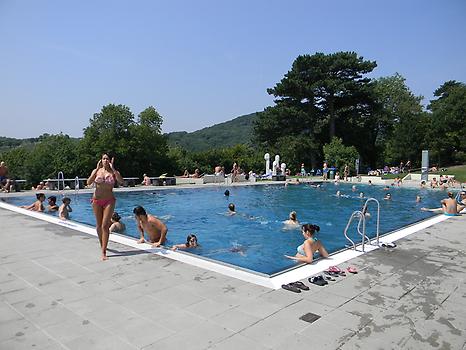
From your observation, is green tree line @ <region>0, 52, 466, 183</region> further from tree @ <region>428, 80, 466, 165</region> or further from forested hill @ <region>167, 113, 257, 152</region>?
forested hill @ <region>167, 113, 257, 152</region>

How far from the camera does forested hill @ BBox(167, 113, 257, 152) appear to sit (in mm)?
87625

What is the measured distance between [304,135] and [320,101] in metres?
4.70

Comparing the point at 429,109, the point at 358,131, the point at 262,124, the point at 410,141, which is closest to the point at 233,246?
the point at 262,124

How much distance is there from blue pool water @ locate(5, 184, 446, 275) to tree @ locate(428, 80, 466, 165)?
862 inches

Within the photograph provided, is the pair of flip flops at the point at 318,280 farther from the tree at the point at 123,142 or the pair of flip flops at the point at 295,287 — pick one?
the tree at the point at 123,142

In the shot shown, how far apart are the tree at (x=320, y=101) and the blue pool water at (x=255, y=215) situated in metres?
16.2

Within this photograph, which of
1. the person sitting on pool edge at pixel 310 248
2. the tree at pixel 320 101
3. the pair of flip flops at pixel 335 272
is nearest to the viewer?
the pair of flip flops at pixel 335 272

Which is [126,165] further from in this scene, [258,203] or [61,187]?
[258,203]

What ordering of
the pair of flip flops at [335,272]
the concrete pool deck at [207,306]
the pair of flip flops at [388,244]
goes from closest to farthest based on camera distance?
the concrete pool deck at [207,306] < the pair of flip flops at [335,272] < the pair of flip flops at [388,244]

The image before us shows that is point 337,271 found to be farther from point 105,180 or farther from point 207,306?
point 105,180

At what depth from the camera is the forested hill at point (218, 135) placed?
287 feet

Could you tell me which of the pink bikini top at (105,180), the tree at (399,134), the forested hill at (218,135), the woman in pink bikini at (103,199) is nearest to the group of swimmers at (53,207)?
the woman in pink bikini at (103,199)

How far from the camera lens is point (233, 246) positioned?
30.5 ft

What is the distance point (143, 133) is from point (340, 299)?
97.7 feet
